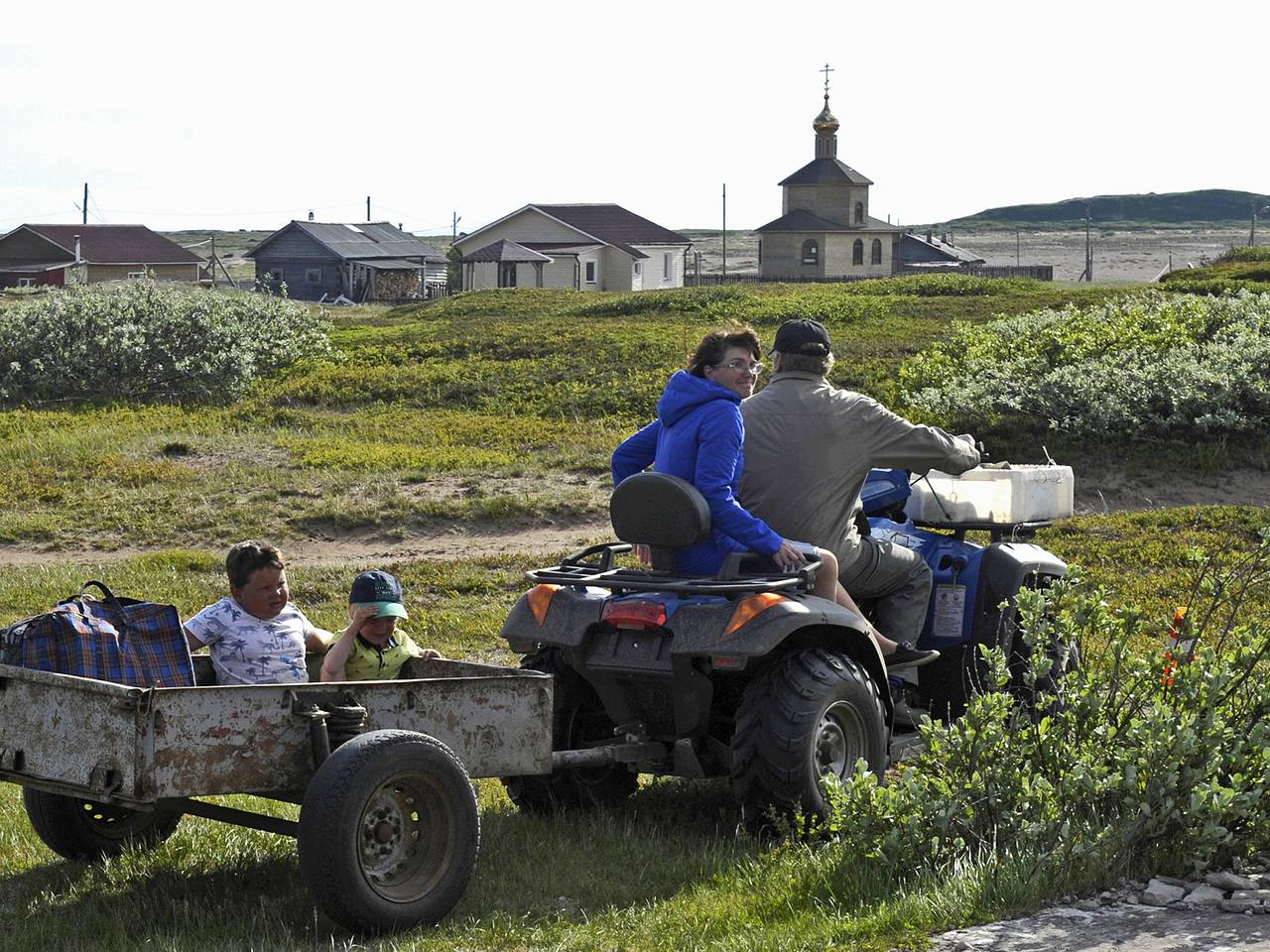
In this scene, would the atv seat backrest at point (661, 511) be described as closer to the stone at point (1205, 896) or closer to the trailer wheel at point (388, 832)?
the trailer wheel at point (388, 832)

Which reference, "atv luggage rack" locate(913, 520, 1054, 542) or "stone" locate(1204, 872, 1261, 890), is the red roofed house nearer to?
"atv luggage rack" locate(913, 520, 1054, 542)

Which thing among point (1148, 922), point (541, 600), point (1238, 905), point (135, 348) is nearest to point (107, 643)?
point (541, 600)

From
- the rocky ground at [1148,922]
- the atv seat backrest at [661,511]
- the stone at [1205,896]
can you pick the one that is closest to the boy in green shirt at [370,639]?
the atv seat backrest at [661,511]

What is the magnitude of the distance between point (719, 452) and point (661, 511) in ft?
1.03

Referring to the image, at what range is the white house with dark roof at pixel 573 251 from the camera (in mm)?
68562

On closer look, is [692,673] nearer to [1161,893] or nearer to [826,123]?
[1161,893]

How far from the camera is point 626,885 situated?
17.9ft

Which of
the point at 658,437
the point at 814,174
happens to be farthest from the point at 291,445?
the point at 814,174

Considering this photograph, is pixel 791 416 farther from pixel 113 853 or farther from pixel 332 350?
pixel 332 350

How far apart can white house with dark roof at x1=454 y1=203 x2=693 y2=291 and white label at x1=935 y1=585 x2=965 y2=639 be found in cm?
6075

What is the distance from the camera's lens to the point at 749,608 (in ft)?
18.8

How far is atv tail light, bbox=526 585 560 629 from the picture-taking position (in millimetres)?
6250

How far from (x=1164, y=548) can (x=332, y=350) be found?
18196mm

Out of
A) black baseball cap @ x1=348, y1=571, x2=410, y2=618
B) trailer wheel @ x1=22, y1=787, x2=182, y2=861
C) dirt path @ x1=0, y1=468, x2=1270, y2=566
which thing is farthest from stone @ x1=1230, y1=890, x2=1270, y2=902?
dirt path @ x1=0, y1=468, x2=1270, y2=566
